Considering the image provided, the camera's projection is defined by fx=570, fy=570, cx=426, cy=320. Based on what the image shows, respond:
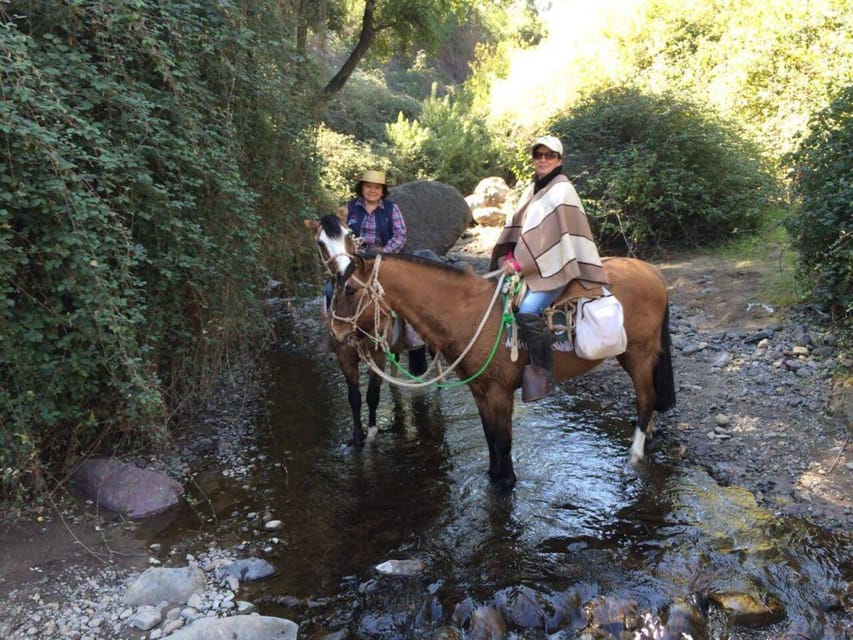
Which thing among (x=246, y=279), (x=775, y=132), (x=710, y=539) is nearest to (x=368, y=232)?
(x=246, y=279)

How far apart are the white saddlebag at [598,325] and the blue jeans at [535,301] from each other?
25 cm

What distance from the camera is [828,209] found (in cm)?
624

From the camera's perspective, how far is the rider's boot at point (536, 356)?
416 cm

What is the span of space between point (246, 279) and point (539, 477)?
3271 mm

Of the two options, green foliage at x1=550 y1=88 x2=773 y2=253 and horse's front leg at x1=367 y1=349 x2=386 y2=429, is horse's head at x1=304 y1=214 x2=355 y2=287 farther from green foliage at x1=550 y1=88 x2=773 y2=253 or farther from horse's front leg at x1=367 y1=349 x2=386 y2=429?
green foliage at x1=550 y1=88 x2=773 y2=253

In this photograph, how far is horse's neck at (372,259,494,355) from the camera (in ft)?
13.8

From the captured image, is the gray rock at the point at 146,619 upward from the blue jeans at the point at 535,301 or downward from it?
downward

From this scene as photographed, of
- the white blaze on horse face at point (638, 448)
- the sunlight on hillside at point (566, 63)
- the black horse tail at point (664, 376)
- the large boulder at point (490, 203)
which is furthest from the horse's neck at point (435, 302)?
the large boulder at point (490, 203)

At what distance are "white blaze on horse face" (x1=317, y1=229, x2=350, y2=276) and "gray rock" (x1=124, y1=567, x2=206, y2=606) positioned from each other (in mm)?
2246

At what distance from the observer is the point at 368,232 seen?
5645 millimetres

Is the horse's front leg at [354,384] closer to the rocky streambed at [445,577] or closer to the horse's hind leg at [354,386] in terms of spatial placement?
the horse's hind leg at [354,386]

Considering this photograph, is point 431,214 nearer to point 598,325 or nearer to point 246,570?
point 598,325

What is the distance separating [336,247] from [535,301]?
1526 mm

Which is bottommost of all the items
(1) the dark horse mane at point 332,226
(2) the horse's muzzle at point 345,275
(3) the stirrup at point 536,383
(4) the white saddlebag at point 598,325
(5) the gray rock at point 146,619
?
(5) the gray rock at point 146,619
